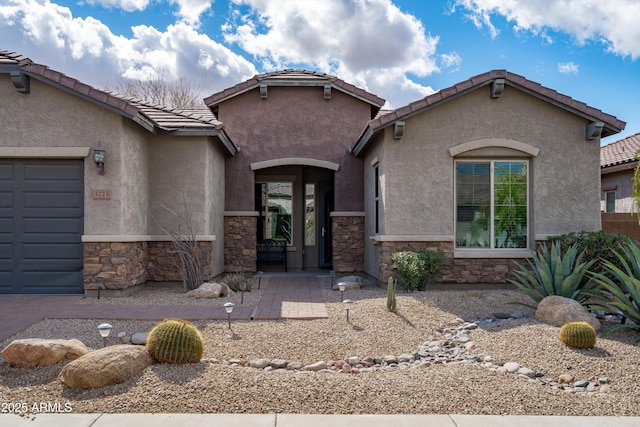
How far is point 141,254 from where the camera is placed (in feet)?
33.1

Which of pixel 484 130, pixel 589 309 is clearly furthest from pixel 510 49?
pixel 589 309

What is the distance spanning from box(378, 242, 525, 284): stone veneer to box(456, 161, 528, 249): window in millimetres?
359

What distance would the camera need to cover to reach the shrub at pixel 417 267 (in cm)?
922

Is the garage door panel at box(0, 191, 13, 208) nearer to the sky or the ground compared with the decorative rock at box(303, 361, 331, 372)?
nearer to the sky

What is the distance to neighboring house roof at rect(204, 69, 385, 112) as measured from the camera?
1313 centimetres

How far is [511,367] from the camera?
17.0 ft

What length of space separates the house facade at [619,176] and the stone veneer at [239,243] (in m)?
11.5

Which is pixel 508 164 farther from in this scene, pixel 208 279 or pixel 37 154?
pixel 37 154

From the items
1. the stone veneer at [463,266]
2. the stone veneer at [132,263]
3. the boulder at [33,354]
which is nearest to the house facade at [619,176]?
the stone veneer at [463,266]

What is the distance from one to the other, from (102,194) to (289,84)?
20.2 ft

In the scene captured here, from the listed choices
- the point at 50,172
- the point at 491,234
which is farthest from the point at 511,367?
the point at 50,172

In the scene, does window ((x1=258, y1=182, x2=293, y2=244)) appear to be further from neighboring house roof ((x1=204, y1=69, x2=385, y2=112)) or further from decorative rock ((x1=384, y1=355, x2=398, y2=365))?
decorative rock ((x1=384, y1=355, x2=398, y2=365))

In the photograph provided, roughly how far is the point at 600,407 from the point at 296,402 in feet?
8.82

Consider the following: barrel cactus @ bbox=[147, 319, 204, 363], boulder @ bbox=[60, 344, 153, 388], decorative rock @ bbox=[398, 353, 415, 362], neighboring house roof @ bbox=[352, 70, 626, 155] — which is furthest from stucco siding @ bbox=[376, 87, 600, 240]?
boulder @ bbox=[60, 344, 153, 388]
